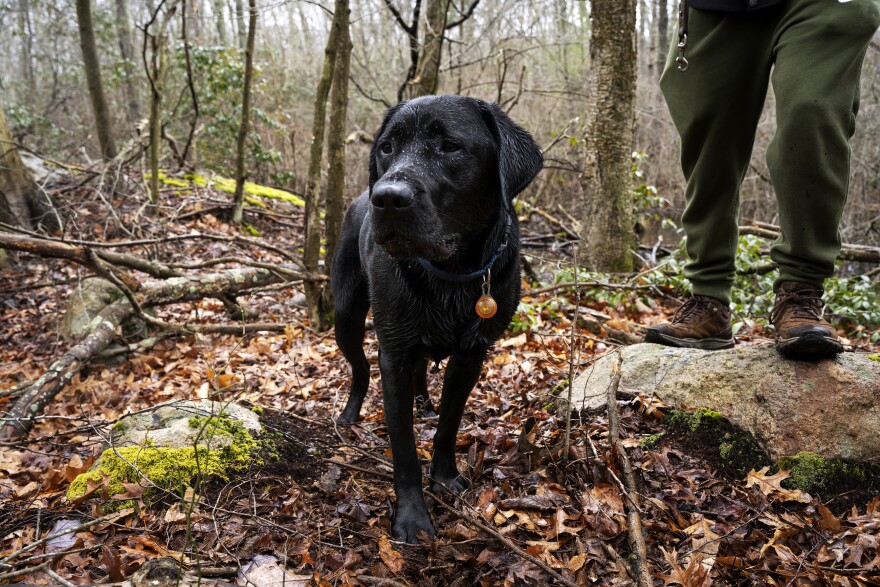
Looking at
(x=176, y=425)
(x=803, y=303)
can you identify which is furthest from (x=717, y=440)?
(x=176, y=425)

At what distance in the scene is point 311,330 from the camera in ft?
18.5

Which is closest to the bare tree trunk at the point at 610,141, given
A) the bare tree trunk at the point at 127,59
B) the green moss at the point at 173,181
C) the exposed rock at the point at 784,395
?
the exposed rock at the point at 784,395

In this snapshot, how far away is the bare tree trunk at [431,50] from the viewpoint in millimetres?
6816

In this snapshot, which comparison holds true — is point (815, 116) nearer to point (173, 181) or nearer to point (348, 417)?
point (348, 417)

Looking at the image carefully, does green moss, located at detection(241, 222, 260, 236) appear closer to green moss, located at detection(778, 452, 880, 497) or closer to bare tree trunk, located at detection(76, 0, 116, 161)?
bare tree trunk, located at detection(76, 0, 116, 161)

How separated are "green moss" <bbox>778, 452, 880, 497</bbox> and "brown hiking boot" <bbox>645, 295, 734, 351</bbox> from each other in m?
0.86

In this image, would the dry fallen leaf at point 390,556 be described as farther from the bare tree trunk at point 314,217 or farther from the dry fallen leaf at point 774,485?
the bare tree trunk at point 314,217

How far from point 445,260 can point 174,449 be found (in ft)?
5.11

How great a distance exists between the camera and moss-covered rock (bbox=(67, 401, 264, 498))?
245cm

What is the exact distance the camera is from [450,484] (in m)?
2.70

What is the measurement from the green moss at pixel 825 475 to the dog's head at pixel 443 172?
1.67m

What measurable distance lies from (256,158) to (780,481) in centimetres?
1284

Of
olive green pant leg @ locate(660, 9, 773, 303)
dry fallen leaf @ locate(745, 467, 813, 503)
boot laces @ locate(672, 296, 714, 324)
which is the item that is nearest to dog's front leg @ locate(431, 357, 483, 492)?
dry fallen leaf @ locate(745, 467, 813, 503)

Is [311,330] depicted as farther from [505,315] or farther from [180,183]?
[180,183]
